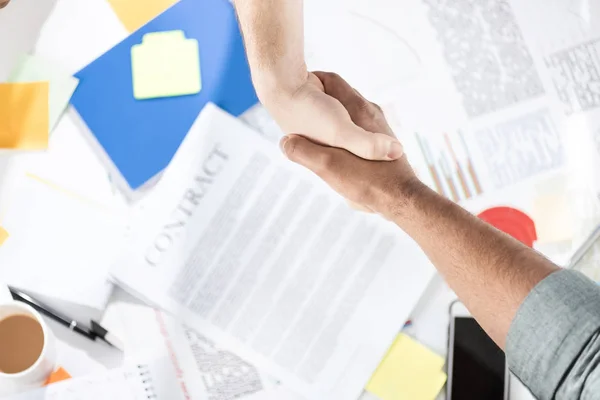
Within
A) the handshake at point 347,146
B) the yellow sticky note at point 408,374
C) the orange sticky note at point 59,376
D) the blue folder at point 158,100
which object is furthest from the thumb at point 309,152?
the orange sticky note at point 59,376

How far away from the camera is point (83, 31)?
30.4 inches

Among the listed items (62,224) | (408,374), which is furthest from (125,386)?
(408,374)

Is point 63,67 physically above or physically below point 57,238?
above

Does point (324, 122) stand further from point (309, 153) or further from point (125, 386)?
point (125, 386)

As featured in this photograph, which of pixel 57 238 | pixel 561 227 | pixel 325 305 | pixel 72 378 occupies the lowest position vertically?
pixel 72 378

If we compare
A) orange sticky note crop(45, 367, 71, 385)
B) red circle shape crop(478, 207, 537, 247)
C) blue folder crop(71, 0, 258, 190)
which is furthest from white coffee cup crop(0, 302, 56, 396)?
red circle shape crop(478, 207, 537, 247)

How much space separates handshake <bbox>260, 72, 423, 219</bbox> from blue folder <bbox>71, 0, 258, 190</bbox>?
0.35ft

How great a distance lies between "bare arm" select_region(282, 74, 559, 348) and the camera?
56 centimetres

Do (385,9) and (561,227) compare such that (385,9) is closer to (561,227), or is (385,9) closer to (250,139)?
(250,139)

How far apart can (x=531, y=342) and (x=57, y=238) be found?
0.53m

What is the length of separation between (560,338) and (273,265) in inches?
12.8

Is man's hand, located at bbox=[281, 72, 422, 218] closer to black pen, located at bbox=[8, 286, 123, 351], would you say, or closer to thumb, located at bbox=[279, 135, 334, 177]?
thumb, located at bbox=[279, 135, 334, 177]

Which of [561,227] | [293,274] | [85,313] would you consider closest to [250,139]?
[293,274]

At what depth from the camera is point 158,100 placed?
0.75 m
